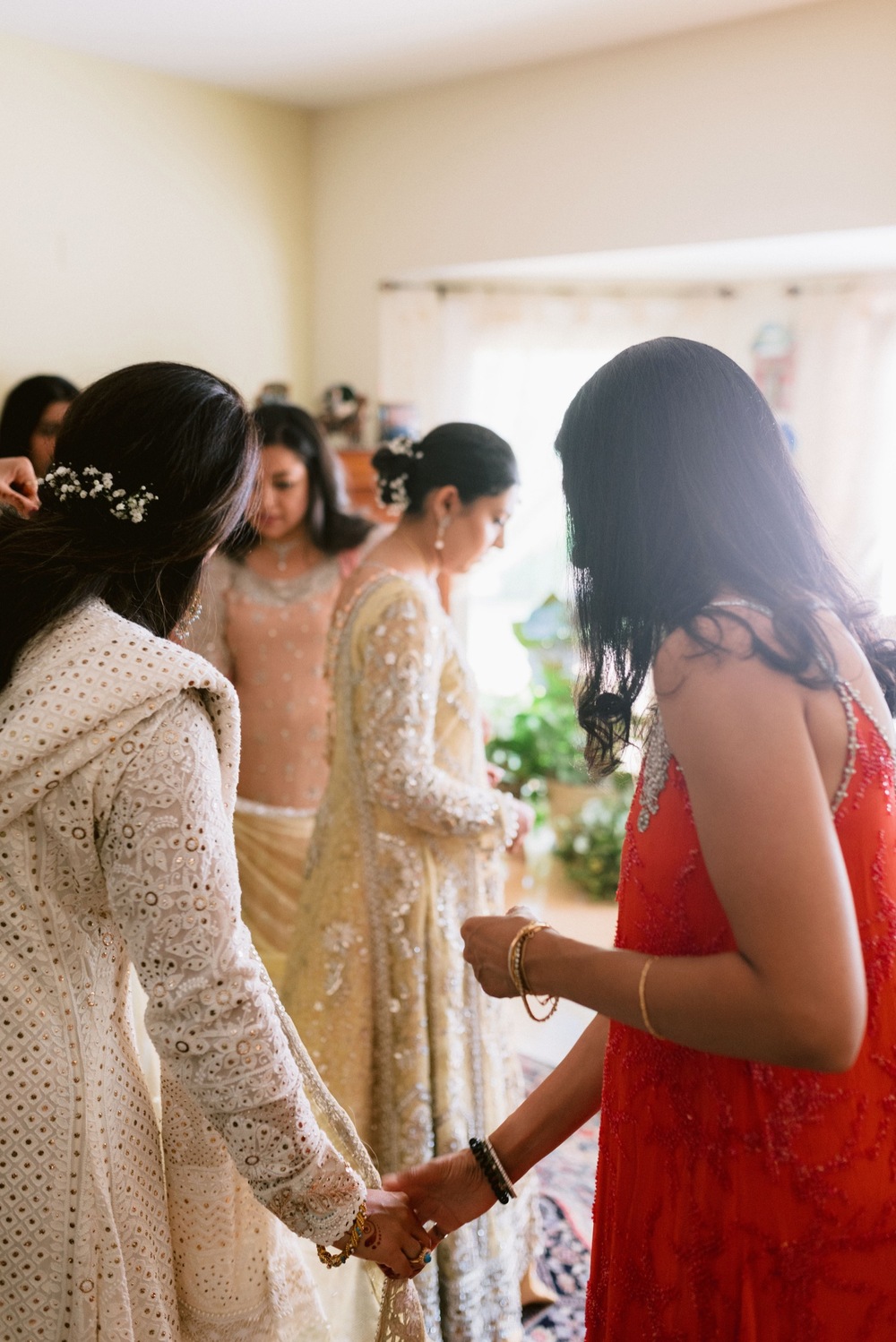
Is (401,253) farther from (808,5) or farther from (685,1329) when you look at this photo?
(685,1329)

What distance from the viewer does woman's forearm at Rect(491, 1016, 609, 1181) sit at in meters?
1.25

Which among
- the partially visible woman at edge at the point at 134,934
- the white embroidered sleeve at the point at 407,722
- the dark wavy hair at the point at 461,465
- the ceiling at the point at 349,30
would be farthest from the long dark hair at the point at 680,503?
the ceiling at the point at 349,30

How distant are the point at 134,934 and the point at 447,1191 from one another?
552 millimetres

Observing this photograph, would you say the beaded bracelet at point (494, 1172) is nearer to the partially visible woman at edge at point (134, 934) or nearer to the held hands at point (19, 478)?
the partially visible woman at edge at point (134, 934)

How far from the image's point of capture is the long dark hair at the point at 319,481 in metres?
3.16

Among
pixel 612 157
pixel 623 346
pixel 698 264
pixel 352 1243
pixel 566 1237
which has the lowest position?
pixel 566 1237

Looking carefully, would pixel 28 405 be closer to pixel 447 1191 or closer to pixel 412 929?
pixel 412 929

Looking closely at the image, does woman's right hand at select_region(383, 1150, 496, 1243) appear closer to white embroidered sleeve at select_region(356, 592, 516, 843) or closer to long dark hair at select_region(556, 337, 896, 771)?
long dark hair at select_region(556, 337, 896, 771)

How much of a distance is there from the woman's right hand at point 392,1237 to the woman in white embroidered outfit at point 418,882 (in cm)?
92

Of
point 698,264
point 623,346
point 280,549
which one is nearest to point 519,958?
point 280,549

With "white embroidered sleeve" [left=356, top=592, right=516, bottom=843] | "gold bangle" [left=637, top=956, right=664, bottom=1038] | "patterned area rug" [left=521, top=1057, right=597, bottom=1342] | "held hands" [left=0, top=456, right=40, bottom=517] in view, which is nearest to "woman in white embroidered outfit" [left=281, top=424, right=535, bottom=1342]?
"white embroidered sleeve" [left=356, top=592, right=516, bottom=843]

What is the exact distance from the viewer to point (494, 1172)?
129 cm

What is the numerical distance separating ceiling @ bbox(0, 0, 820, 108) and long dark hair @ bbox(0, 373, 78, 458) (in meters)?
1.04

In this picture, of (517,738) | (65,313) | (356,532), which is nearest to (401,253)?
(65,313)
